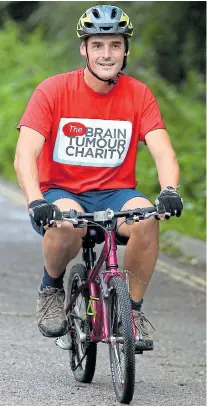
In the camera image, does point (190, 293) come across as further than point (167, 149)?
Yes

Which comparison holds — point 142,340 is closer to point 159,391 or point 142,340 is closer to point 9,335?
point 159,391

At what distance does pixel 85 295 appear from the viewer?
6.95 metres

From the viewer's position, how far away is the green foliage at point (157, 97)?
58.2ft

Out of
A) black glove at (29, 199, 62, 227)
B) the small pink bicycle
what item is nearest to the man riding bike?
the small pink bicycle

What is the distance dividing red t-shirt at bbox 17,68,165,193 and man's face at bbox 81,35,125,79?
0.51 feet

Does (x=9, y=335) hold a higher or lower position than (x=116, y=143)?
lower

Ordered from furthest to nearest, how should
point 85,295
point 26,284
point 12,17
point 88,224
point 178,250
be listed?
point 12,17 < point 178,250 < point 26,284 < point 85,295 < point 88,224

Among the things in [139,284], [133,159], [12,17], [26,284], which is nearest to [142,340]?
[139,284]

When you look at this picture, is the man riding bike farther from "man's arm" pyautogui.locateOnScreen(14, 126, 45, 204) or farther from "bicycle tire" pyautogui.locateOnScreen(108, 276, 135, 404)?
"bicycle tire" pyautogui.locateOnScreen(108, 276, 135, 404)

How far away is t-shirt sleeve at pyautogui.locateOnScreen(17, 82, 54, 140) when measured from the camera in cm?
662

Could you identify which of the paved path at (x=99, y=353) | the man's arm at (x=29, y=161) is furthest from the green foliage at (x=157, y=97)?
the man's arm at (x=29, y=161)

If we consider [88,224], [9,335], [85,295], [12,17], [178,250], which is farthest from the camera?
[12,17]

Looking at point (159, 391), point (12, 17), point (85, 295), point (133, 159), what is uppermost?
point (12, 17)

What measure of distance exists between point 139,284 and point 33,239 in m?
7.82
